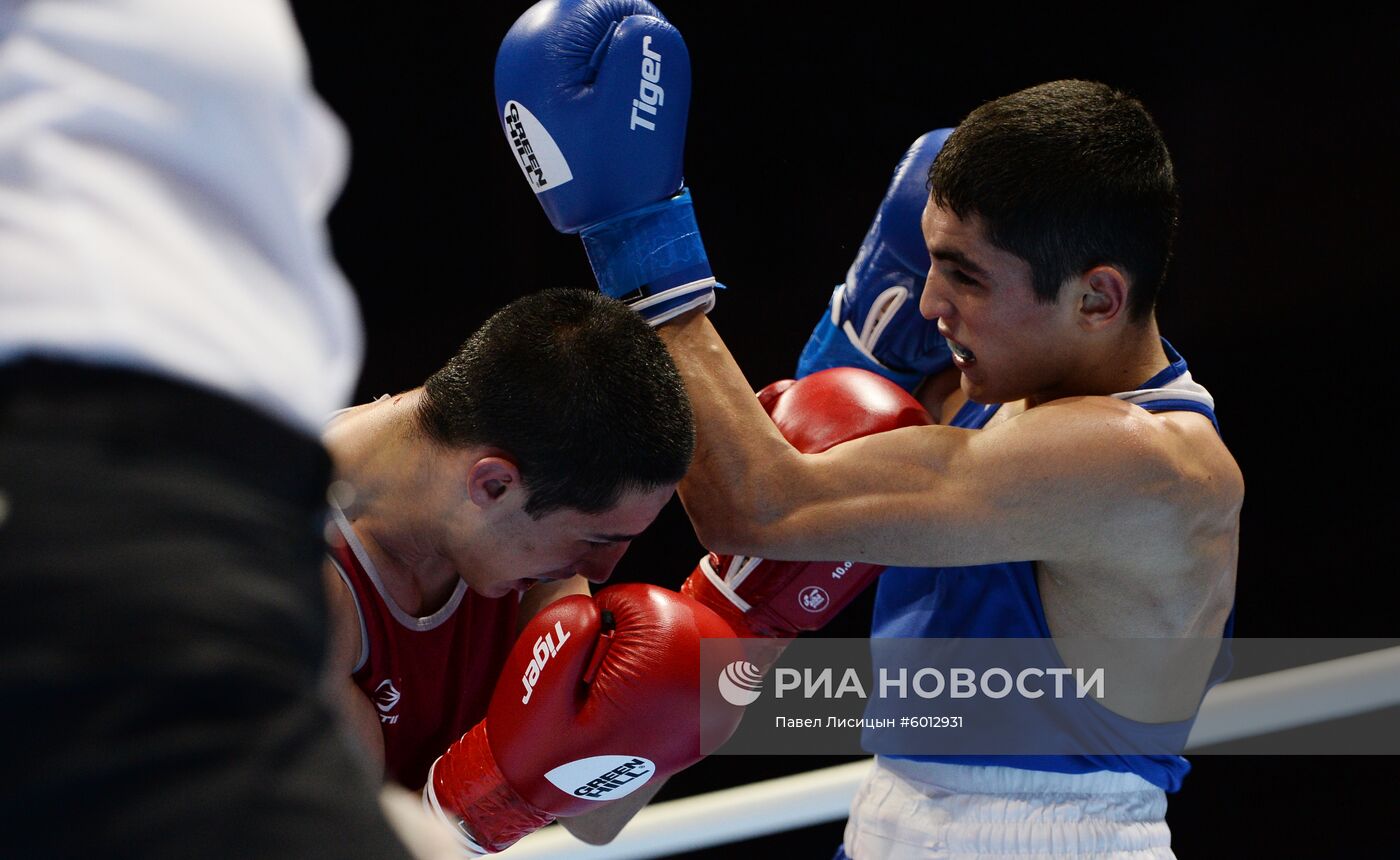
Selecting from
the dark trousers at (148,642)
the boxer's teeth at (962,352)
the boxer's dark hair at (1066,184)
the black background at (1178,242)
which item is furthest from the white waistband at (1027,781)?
the black background at (1178,242)

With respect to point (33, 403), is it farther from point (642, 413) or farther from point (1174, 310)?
point (1174, 310)

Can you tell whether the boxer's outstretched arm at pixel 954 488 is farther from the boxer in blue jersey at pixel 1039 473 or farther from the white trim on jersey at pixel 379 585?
the white trim on jersey at pixel 379 585

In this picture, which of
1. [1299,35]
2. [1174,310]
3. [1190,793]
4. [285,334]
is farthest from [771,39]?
[285,334]

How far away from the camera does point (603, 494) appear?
1969mm

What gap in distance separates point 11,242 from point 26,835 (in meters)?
0.27

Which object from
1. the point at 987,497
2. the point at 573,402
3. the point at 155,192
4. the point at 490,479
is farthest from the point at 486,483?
the point at 155,192

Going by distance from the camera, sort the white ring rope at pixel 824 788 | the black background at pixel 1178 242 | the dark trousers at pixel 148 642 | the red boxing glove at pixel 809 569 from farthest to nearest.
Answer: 1. the black background at pixel 1178 242
2. the white ring rope at pixel 824 788
3. the red boxing glove at pixel 809 569
4. the dark trousers at pixel 148 642

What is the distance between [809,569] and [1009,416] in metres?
0.43

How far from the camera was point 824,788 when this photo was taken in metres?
3.53

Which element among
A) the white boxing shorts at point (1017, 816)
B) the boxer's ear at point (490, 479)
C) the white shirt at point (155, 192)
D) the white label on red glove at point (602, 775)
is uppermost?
the white shirt at point (155, 192)

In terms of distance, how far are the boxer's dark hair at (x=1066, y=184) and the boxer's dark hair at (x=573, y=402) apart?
571mm

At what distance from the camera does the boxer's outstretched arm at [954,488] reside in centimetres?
198

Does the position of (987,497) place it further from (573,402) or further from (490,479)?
(490,479)

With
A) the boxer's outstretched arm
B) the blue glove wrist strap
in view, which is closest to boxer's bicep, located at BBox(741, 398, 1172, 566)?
the boxer's outstretched arm
